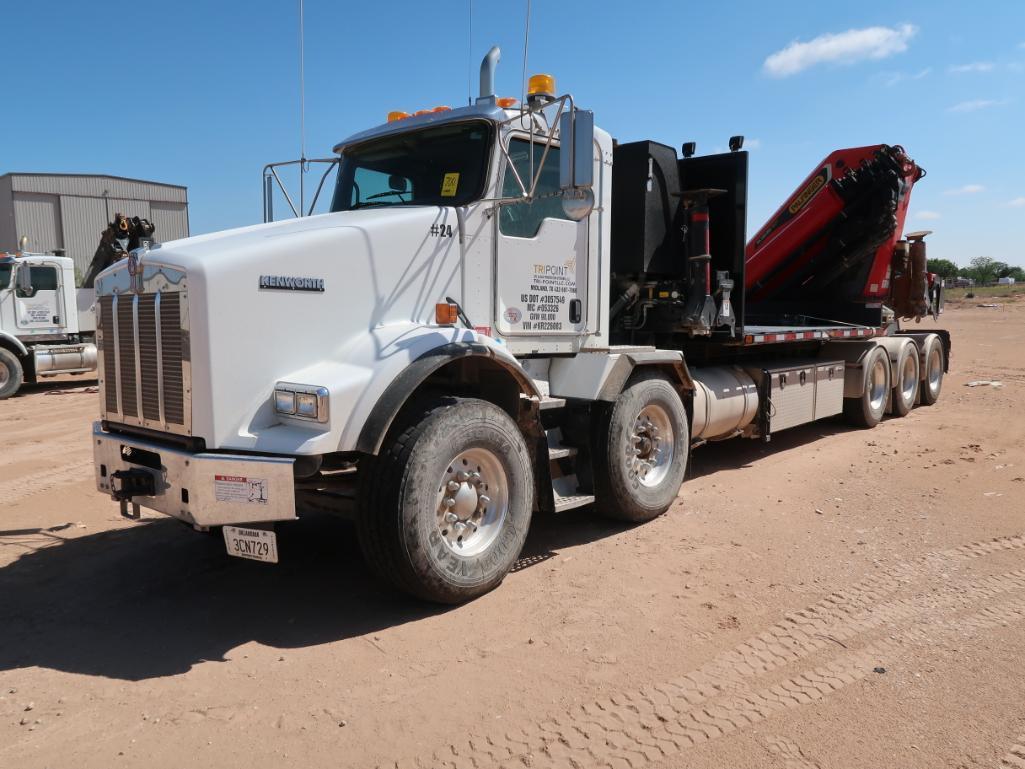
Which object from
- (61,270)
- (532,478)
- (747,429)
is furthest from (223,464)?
(61,270)

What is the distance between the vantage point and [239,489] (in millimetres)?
3682

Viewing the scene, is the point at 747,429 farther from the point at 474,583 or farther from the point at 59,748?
the point at 59,748

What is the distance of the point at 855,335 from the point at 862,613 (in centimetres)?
671

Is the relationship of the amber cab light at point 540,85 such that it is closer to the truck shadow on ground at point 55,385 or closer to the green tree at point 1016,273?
the truck shadow on ground at point 55,385

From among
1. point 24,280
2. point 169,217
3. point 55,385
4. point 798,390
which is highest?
point 169,217

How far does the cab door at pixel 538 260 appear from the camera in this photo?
5.08 m

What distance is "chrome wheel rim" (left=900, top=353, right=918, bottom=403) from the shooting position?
11438 mm

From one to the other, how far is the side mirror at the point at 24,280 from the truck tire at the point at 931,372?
1669cm

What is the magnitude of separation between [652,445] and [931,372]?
832cm

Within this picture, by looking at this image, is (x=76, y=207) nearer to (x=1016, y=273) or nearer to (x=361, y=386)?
(x=361, y=386)

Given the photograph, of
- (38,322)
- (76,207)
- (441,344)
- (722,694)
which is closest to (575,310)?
(441,344)

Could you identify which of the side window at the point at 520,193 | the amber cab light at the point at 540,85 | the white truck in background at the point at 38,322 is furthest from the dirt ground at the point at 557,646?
the white truck in background at the point at 38,322

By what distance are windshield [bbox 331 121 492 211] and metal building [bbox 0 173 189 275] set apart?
34.0 m

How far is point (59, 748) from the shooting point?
2.98 m
